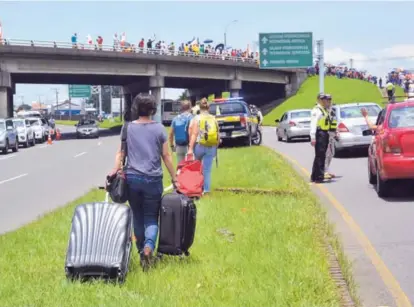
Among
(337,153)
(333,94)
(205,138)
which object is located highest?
(333,94)

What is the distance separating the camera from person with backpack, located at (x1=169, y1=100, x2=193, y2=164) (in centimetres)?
1281

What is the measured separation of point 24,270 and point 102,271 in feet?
3.94

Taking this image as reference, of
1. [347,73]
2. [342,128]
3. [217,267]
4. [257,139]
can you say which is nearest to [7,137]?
[257,139]

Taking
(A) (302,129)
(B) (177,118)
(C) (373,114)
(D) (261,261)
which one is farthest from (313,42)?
(D) (261,261)

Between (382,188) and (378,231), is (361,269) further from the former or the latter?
(382,188)

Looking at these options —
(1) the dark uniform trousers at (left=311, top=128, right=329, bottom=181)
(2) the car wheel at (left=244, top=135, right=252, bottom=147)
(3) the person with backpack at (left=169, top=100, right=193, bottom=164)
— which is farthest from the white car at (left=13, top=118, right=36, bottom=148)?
(3) the person with backpack at (left=169, top=100, right=193, bottom=164)

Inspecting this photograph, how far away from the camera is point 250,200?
11.6 meters

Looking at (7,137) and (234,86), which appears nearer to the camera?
(7,137)

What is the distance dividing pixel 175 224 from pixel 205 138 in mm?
5527

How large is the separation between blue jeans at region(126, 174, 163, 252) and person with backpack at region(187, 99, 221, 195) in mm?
4903

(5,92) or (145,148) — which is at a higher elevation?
(5,92)

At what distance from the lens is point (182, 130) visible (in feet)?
42.2

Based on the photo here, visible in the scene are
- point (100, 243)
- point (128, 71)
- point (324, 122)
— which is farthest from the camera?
point (128, 71)

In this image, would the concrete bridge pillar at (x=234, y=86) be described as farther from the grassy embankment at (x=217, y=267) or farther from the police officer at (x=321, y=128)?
the grassy embankment at (x=217, y=267)
